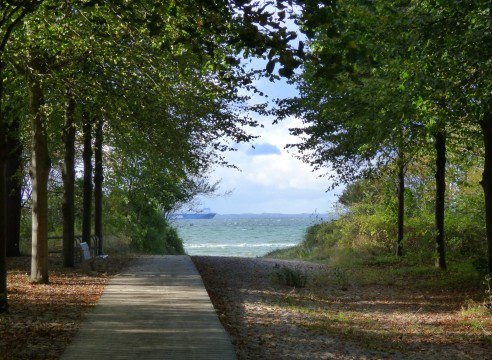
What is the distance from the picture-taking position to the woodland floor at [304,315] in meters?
8.30

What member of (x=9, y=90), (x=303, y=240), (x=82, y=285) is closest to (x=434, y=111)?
(x=82, y=285)

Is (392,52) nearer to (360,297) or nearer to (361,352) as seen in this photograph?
(361,352)

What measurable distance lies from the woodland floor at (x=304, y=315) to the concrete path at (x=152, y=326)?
0.33 meters

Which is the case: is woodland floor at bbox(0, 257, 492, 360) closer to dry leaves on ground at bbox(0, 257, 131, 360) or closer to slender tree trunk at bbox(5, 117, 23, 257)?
dry leaves on ground at bbox(0, 257, 131, 360)

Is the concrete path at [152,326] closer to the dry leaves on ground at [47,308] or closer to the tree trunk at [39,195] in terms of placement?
the dry leaves on ground at [47,308]

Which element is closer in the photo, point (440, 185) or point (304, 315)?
point (304, 315)

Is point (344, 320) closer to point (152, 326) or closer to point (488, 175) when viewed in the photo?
point (152, 326)

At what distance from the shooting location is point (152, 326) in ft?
27.9

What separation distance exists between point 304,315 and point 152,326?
3.80 meters

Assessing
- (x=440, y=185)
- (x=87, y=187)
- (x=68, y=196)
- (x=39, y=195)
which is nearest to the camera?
(x=39, y=195)

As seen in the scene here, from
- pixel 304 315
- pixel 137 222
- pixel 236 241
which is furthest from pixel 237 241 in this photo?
pixel 304 315

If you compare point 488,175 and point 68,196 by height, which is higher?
point 488,175

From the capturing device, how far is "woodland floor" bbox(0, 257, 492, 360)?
8297 mm

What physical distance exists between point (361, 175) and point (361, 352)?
45.5 feet
